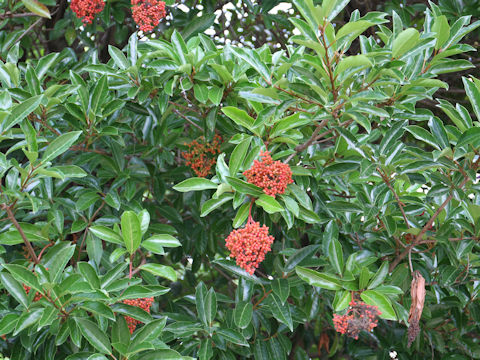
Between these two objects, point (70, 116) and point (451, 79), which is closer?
point (70, 116)

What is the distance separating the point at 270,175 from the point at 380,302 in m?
0.52

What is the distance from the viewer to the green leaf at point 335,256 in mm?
2018

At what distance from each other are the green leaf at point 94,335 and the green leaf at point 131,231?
0.28m

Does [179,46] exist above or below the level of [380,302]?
above

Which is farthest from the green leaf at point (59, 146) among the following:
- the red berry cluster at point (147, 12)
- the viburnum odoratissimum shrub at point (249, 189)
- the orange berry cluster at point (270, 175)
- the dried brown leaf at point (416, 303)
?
the dried brown leaf at point (416, 303)

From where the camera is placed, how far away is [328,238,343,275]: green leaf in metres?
2.02

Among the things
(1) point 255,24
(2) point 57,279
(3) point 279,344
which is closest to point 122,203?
(2) point 57,279

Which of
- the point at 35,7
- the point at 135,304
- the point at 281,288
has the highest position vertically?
the point at 35,7

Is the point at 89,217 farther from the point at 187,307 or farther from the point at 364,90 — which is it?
the point at 364,90

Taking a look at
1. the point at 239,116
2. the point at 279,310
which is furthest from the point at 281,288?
the point at 239,116

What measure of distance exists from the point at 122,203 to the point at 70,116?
0.40 meters

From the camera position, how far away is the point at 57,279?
1870mm

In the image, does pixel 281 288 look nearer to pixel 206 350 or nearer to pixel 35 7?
pixel 206 350

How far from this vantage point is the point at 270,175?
72.2 inches
